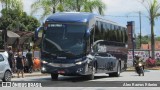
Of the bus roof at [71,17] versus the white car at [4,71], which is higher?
the bus roof at [71,17]

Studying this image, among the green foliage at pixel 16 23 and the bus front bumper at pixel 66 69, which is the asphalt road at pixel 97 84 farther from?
the green foliage at pixel 16 23

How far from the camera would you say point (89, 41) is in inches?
911

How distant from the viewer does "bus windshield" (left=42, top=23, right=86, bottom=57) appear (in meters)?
22.8

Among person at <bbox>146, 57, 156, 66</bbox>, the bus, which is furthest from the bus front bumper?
person at <bbox>146, 57, 156, 66</bbox>

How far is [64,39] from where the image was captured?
75.3ft

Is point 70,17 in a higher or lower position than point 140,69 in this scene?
higher

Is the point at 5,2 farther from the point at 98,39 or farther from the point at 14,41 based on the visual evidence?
the point at 98,39

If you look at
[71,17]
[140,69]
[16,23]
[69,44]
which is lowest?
[140,69]

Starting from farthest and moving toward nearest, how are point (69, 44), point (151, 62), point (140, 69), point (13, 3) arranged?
point (151, 62) < point (13, 3) < point (140, 69) < point (69, 44)

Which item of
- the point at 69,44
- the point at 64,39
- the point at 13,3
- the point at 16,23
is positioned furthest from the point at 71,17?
the point at 16,23

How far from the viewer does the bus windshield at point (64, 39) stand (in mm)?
22797

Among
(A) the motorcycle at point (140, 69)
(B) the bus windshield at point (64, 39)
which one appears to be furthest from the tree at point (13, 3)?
(B) the bus windshield at point (64, 39)

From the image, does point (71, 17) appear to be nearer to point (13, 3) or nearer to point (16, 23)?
point (13, 3)

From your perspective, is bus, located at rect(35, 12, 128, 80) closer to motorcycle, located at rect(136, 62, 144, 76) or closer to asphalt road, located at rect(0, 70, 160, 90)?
asphalt road, located at rect(0, 70, 160, 90)
